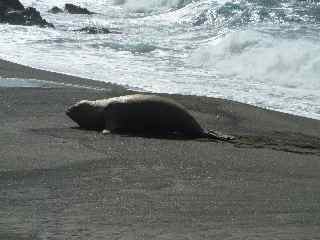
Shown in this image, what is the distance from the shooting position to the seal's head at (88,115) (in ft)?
24.3

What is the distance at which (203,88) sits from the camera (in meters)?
11.3

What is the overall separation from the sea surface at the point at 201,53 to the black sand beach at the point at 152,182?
10.5 ft

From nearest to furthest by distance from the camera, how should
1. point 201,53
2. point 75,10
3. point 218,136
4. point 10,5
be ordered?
point 218,136 < point 201,53 < point 10,5 < point 75,10

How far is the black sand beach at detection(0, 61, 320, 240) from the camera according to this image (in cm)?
423

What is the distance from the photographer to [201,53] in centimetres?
1584

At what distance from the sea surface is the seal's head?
317 cm

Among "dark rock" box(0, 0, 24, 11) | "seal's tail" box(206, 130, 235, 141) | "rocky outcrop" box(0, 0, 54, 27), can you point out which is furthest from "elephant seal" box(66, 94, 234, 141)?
"dark rock" box(0, 0, 24, 11)

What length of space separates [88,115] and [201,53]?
341 inches

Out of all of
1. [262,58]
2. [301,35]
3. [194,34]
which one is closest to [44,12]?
[194,34]

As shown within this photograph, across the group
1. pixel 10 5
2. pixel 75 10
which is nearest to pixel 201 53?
pixel 10 5

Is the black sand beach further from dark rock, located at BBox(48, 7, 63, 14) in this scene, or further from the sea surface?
dark rock, located at BBox(48, 7, 63, 14)

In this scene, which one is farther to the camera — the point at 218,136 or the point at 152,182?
the point at 218,136

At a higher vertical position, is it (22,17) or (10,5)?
(10,5)

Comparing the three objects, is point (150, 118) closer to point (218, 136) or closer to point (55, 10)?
point (218, 136)
